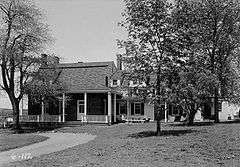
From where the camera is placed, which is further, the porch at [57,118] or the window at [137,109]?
the window at [137,109]

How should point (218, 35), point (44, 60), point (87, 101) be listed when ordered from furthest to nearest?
point (87, 101), point (44, 60), point (218, 35)

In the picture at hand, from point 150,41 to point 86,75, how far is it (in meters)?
21.1

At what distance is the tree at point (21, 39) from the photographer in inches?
1395

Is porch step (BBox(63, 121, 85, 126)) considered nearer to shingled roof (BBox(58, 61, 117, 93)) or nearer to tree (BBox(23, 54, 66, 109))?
tree (BBox(23, 54, 66, 109))

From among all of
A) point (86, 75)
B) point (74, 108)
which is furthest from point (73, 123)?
point (86, 75)

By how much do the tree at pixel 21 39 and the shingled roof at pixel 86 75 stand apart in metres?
6.40

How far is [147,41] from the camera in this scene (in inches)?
917

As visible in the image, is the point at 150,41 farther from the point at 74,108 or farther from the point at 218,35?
the point at 74,108

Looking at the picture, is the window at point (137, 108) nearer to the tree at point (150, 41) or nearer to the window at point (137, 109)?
the window at point (137, 109)

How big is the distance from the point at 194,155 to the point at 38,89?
75.0 feet

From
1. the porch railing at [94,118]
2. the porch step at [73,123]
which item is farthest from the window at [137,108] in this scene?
the porch step at [73,123]

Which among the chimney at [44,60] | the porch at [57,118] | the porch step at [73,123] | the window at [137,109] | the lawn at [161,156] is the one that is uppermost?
the chimney at [44,60]

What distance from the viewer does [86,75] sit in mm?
43531

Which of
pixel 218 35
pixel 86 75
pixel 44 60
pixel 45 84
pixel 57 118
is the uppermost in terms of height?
pixel 218 35
